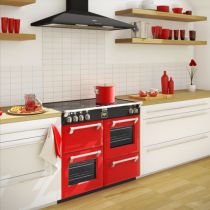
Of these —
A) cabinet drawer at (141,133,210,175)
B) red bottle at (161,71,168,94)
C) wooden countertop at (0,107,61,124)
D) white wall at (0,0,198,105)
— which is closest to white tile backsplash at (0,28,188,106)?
white wall at (0,0,198,105)

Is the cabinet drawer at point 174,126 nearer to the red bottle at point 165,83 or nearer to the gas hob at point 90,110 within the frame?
the gas hob at point 90,110

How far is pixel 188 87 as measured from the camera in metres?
5.11

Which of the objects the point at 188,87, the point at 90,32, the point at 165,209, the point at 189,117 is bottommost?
the point at 165,209

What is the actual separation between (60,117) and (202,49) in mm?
2907

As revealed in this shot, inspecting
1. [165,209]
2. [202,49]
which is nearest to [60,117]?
[165,209]

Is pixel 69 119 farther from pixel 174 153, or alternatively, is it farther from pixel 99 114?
pixel 174 153

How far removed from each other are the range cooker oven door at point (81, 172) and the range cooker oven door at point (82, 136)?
58mm

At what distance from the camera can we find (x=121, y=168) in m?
3.77

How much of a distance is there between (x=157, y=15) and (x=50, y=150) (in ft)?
7.45

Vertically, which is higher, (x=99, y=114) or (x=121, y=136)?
(x=99, y=114)

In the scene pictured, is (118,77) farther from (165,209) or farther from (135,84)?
(165,209)

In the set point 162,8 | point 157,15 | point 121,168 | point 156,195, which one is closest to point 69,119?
point 121,168

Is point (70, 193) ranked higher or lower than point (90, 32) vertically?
lower

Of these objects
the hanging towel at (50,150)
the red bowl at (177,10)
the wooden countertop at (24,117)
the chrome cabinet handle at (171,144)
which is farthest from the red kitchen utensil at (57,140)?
the red bowl at (177,10)
